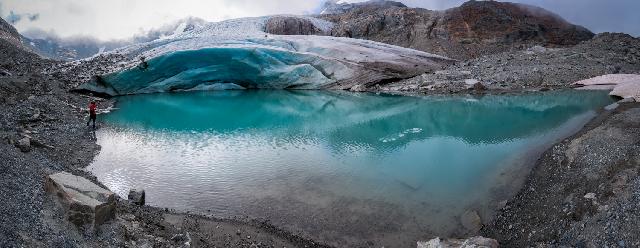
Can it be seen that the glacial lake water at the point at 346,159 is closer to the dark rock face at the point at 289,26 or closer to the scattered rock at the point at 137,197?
the scattered rock at the point at 137,197

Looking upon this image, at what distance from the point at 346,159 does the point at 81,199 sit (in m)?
6.69

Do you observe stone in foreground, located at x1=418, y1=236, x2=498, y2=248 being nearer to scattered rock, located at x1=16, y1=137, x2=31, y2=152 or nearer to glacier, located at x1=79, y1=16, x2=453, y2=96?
scattered rock, located at x1=16, y1=137, x2=31, y2=152

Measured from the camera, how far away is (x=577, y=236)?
19.0 ft

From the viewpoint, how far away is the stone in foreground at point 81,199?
5.69m

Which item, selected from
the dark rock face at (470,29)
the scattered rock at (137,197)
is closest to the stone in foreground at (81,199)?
the scattered rock at (137,197)

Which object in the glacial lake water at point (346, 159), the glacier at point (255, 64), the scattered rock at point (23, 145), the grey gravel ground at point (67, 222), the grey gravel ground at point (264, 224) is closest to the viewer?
the grey gravel ground at point (67, 222)

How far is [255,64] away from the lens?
26562mm

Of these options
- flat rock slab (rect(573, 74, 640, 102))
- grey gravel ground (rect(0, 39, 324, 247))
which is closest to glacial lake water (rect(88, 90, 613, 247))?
grey gravel ground (rect(0, 39, 324, 247))

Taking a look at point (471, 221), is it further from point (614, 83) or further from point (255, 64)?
point (255, 64)

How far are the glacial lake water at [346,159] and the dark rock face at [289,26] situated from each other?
17.9 metres

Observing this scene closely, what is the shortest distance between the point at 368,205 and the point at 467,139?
6.17 m

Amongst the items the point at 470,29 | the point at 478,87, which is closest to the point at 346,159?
the point at 478,87

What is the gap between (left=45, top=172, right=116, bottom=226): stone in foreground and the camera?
224 inches

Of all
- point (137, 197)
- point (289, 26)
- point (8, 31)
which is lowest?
point (137, 197)
